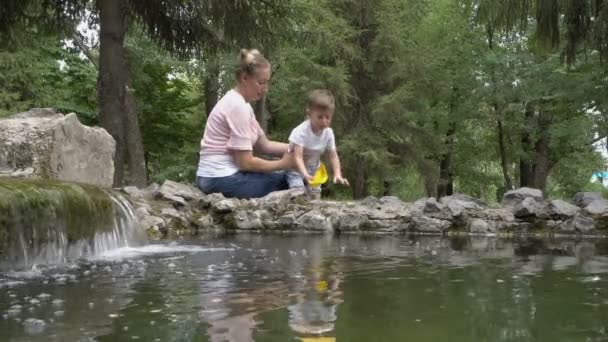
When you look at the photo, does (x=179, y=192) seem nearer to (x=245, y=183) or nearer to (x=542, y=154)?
(x=245, y=183)

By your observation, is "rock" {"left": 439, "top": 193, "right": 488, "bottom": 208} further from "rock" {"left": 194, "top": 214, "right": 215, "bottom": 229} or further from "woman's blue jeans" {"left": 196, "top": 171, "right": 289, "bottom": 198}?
"woman's blue jeans" {"left": 196, "top": 171, "right": 289, "bottom": 198}

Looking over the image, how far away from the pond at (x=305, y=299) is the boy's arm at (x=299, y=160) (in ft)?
2.69

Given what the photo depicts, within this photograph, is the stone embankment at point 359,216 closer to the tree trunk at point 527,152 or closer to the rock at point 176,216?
the rock at point 176,216

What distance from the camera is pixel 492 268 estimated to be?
457cm

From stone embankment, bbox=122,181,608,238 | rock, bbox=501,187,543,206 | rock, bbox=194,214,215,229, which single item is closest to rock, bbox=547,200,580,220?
stone embankment, bbox=122,181,608,238

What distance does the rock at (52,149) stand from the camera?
7.18 meters

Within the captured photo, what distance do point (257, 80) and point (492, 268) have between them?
2.47 m

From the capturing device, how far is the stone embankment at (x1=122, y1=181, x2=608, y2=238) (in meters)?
9.45

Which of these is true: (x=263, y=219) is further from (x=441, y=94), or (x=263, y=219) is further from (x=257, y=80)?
(x=441, y=94)

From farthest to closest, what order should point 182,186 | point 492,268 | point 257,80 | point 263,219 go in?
point 182,186 < point 263,219 < point 257,80 < point 492,268

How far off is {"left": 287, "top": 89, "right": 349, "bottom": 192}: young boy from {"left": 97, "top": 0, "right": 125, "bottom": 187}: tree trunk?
5.93 m

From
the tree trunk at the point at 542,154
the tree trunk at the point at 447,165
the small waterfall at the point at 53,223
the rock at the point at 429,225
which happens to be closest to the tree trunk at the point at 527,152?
the tree trunk at the point at 542,154

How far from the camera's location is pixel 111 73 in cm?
1136

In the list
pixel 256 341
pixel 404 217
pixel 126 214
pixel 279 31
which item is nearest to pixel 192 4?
pixel 279 31
